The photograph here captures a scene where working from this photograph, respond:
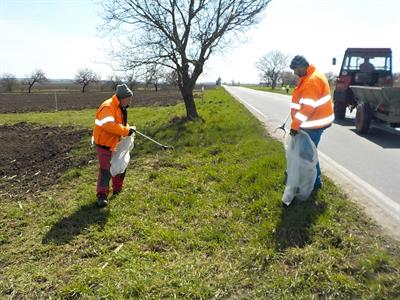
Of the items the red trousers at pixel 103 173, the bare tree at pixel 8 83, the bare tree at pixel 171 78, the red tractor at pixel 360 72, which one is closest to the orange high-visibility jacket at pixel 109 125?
the red trousers at pixel 103 173

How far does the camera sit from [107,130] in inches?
204

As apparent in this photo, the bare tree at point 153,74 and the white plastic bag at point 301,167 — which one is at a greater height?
the bare tree at point 153,74

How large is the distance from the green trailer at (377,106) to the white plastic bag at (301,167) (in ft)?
18.8

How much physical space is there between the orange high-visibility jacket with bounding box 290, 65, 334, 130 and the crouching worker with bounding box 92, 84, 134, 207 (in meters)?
2.45

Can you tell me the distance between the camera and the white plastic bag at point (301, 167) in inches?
174

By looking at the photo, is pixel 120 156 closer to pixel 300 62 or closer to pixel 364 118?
pixel 300 62

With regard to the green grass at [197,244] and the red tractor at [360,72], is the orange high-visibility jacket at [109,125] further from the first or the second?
the red tractor at [360,72]

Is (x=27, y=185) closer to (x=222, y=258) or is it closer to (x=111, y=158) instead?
(x=111, y=158)

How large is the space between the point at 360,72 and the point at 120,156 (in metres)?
10.9

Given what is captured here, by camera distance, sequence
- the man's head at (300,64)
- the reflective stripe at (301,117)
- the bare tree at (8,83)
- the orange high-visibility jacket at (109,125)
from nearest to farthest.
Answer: the reflective stripe at (301,117), the man's head at (300,64), the orange high-visibility jacket at (109,125), the bare tree at (8,83)

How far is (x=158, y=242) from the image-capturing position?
13.3 feet

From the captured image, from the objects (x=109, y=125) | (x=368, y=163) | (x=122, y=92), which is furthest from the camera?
(x=368, y=163)

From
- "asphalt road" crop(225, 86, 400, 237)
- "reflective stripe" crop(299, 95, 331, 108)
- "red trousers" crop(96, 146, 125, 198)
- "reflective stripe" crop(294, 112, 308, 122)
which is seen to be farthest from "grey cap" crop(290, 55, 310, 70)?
"red trousers" crop(96, 146, 125, 198)

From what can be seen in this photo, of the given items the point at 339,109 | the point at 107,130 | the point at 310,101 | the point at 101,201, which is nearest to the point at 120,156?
the point at 107,130
